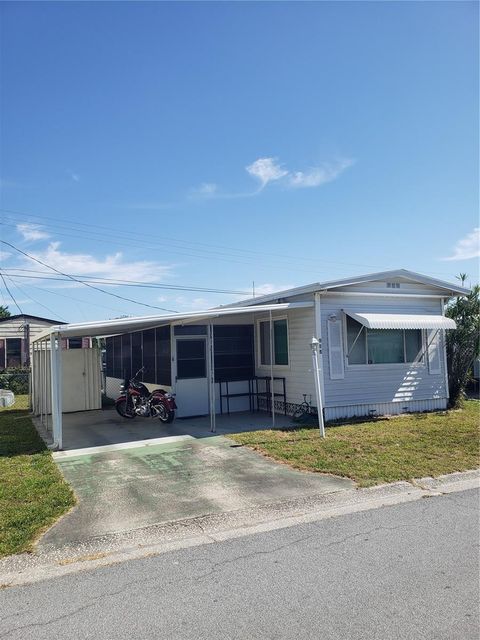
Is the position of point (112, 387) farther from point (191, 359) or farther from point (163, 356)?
point (191, 359)

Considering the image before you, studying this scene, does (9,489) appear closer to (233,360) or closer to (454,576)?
(454,576)

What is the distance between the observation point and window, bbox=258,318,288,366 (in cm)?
1130

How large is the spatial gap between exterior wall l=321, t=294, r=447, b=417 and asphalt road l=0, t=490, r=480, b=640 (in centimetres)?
586

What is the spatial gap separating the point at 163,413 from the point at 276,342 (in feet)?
10.0

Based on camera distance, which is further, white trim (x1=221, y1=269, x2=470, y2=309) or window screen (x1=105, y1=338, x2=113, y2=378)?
window screen (x1=105, y1=338, x2=113, y2=378)

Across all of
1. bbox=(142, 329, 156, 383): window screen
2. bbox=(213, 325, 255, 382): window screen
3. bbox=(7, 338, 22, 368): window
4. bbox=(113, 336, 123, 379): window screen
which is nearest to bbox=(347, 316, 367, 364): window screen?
bbox=(213, 325, 255, 382): window screen

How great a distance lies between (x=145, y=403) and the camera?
11.1 metres

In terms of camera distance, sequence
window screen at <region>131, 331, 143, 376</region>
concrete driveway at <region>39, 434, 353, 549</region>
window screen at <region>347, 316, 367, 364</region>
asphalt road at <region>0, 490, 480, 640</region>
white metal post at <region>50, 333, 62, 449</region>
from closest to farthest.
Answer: asphalt road at <region>0, 490, 480, 640</region> < concrete driveway at <region>39, 434, 353, 549</region> < white metal post at <region>50, 333, 62, 449</region> < window screen at <region>347, 316, 367, 364</region> < window screen at <region>131, 331, 143, 376</region>

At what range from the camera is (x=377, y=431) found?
914 cm

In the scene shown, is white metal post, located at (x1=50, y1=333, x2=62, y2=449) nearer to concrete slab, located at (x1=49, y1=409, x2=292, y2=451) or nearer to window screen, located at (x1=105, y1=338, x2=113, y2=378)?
concrete slab, located at (x1=49, y1=409, x2=292, y2=451)

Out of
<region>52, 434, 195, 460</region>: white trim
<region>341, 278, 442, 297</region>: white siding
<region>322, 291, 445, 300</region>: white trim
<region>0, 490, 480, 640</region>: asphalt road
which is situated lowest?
<region>0, 490, 480, 640</region>: asphalt road

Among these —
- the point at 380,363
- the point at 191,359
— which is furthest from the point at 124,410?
the point at 380,363

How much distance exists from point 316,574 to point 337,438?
5.00 meters

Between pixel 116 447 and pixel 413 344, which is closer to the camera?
pixel 116 447
